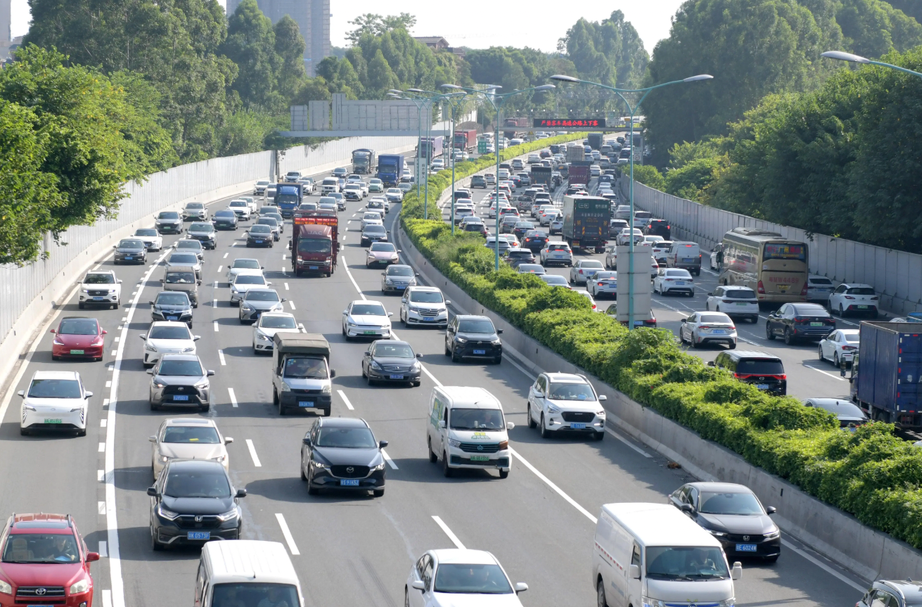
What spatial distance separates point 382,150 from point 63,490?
160583 mm

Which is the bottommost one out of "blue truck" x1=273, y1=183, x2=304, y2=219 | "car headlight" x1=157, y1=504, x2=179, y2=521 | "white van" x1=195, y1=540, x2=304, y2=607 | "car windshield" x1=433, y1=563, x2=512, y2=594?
"car headlight" x1=157, y1=504, x2=179, y2=521

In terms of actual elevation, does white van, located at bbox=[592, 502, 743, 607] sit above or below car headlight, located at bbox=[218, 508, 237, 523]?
above

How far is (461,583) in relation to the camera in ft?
56.0

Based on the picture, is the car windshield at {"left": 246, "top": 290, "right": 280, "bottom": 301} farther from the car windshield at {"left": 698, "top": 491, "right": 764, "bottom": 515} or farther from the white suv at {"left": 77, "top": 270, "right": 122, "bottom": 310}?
the car windshield at {"left": 698, "top": 491, "right": 764, "bottom": 515}

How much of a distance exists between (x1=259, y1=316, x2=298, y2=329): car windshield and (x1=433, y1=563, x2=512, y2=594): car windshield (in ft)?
90.1

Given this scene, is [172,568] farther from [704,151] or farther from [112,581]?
[704,151]

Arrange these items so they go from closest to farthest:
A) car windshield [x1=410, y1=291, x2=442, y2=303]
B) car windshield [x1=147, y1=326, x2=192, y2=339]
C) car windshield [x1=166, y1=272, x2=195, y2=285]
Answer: car windshield [x1=147, y1=326, x2=192, y2=339] < car windshield [x1=410, y1=291, x2=442, y2=303] < car windshield [x1=166, y1=272, x2=195, y2=285]

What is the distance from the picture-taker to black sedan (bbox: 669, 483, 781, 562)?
862 inches

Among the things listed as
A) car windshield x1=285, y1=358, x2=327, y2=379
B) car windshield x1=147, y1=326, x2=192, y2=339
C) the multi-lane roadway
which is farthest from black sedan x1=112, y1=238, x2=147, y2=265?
car windshield x1=285, y1=358, x2=327, y2=379

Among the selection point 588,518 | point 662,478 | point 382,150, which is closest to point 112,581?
point 588,518

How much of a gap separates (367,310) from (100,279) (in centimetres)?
1236

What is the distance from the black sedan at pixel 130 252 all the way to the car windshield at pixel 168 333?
91.2 ft

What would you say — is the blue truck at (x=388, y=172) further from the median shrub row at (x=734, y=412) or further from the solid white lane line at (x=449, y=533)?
the solid white lane line at (x=449, y=533)

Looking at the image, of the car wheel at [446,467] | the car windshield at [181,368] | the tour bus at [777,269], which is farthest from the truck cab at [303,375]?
Result: the tour bus at [777,269]
